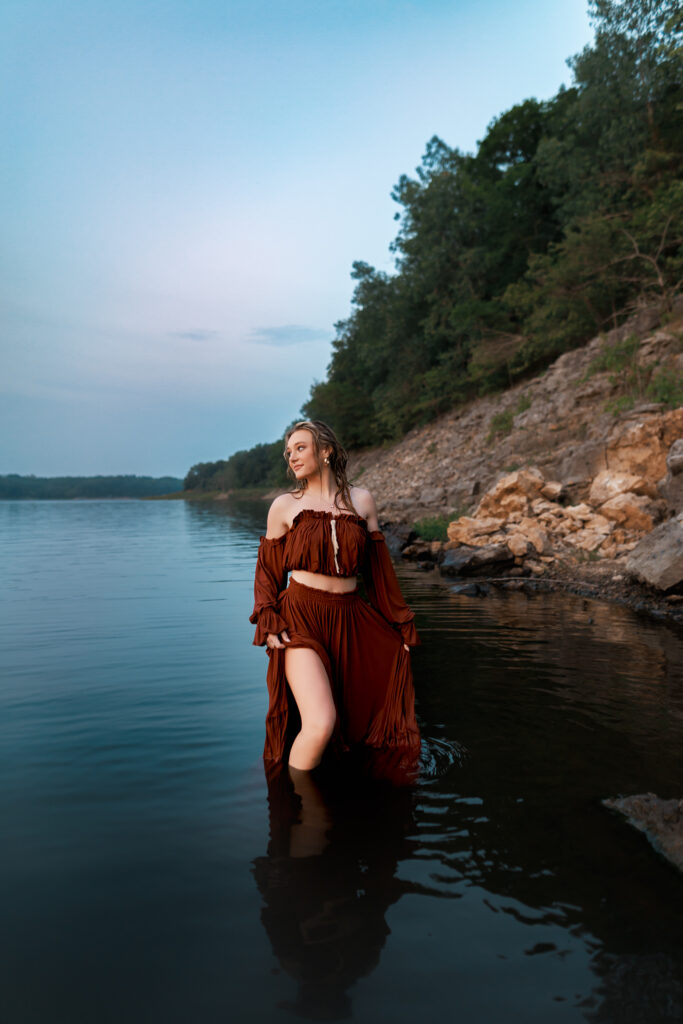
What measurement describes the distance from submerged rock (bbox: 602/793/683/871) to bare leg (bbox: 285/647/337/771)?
62.4 inches

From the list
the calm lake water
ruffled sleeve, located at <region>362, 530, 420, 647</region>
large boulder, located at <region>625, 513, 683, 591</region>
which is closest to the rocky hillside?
large boulder, located at <region>625, 513, 683, 591</region>

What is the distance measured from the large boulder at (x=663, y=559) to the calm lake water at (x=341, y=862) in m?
2.54

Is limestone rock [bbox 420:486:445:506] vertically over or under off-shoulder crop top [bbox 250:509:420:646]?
over

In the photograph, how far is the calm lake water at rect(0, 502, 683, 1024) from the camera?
86.7 inches

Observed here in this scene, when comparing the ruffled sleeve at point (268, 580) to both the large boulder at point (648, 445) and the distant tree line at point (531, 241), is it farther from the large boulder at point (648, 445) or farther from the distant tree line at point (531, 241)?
the distant tree line at point (531, 241)

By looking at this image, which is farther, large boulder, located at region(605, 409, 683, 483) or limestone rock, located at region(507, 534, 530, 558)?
large boulder, located at region(605, 409, 683, 483)

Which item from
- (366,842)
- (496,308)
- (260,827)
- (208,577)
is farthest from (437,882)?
(496,308)

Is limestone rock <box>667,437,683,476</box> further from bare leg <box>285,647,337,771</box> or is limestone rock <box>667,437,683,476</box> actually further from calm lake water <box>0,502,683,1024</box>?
bare leg <box>285,647,337,771</box>

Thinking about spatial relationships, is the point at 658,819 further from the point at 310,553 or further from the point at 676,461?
the point at 676,461

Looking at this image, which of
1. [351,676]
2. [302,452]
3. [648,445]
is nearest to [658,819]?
[351,676]

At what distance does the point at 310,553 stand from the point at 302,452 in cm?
62

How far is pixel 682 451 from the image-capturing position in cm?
1040

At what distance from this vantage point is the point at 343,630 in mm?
3797

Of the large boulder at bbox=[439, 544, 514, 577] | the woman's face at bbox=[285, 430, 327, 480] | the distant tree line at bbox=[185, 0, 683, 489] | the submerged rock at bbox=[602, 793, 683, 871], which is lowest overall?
the submerged rock at bbox=[602, 793, 683, 871]
